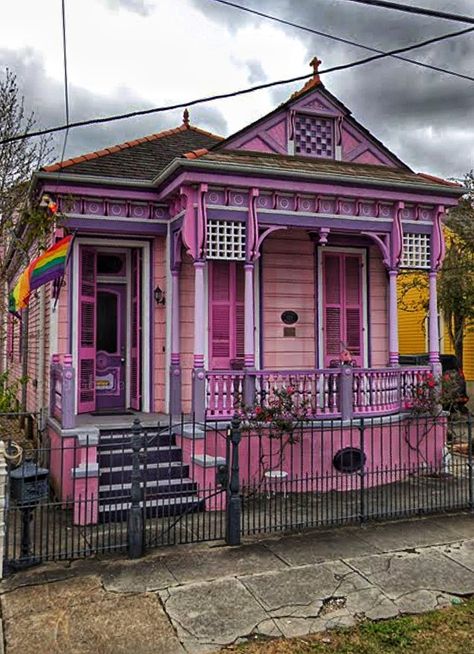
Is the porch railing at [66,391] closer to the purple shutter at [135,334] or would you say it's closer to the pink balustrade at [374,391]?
the purple shutter at [135,334]

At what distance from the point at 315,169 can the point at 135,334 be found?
13.9 feet

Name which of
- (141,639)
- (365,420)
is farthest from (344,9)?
(141,639)

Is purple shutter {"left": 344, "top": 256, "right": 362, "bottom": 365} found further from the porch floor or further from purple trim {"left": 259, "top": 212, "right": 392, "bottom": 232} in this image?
the porch floor

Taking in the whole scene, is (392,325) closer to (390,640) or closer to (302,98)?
(302,98)

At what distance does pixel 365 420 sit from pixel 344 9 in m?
5.84

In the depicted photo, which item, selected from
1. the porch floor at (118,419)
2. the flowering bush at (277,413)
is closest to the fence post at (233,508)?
the flowering bush at (277,413)

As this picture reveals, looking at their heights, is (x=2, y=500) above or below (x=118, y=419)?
below

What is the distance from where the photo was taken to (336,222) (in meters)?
9.04

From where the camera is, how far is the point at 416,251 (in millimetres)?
9664

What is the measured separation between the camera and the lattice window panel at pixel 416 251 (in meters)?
9.58

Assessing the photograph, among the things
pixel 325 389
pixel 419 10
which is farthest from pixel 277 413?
pixel 419 10

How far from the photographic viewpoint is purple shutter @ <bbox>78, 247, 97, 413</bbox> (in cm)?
903

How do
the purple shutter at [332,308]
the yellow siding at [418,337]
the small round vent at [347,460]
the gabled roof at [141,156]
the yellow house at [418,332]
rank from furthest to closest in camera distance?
the yellow siding at [418,337] → the yellow house at [418,332] → the purple shutter at [332,308] → the gabled roof at [141,156] → the small round vent at [347,460]

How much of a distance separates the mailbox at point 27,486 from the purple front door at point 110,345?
375 cm
